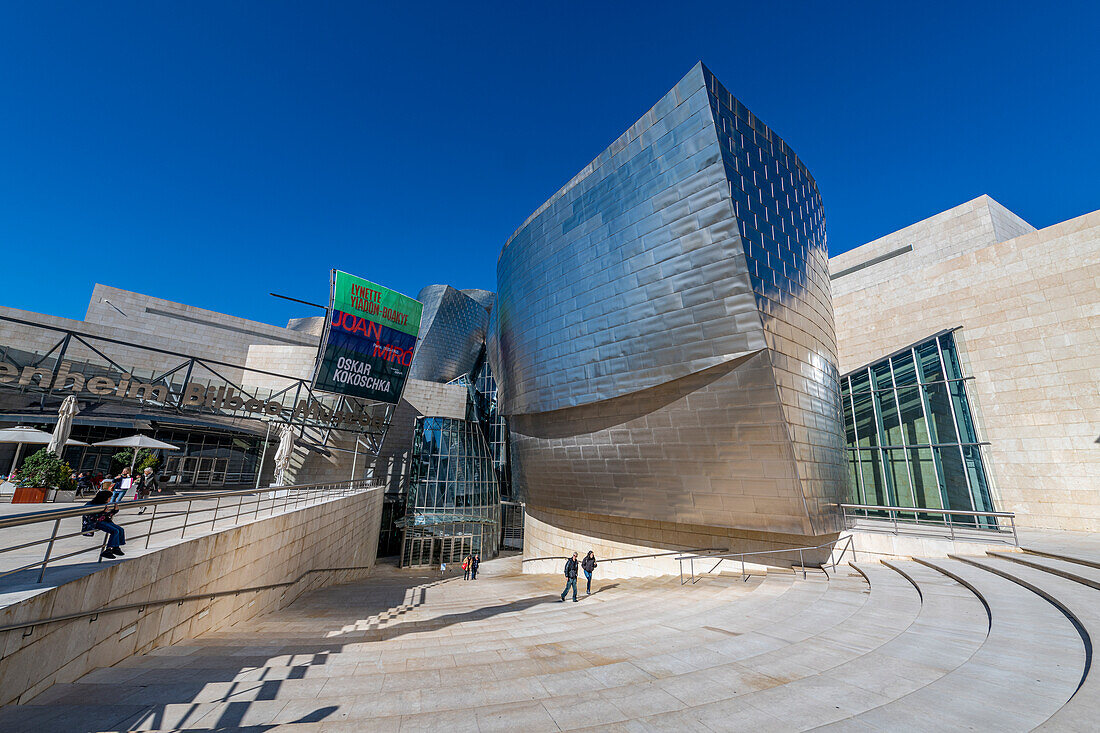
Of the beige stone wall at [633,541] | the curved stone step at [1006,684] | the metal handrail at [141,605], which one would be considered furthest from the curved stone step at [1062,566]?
the metal handrail at [141,605]

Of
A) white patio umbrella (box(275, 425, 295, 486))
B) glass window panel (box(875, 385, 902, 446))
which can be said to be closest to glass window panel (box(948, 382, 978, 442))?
glass window panel (box(875, 385, 902, 446))

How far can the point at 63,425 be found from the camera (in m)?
13.4

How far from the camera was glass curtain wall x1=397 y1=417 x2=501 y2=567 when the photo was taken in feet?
96.8

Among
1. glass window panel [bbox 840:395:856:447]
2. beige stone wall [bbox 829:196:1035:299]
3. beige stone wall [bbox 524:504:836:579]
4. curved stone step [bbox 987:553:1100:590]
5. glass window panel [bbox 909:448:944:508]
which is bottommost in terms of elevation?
beige stone wall [bbox 524:504:836:579]

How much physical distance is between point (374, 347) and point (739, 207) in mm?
20855

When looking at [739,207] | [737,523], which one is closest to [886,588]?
[737,523]

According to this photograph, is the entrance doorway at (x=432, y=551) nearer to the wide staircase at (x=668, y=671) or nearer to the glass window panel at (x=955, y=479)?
the wide staircase at (x=668, y=671)

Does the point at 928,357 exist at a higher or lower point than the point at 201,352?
lower

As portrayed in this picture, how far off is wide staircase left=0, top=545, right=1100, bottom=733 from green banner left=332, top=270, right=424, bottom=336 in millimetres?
17993

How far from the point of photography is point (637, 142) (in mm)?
14664

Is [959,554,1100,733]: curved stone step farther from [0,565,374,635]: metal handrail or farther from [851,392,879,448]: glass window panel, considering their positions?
[851,392,879,448]: glass window panel

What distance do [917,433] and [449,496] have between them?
92.6ft

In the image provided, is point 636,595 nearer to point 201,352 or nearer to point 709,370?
point 709,370

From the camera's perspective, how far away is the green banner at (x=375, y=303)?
76.9 feet
